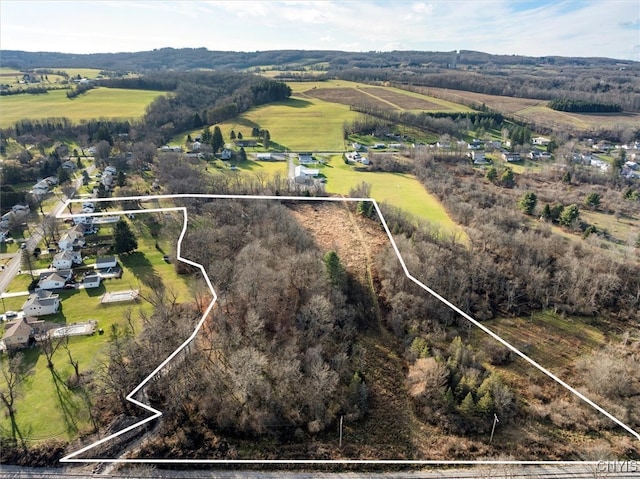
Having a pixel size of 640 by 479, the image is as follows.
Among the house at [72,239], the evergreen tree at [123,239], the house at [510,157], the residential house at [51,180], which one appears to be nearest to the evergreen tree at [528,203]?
the house at [510,157]

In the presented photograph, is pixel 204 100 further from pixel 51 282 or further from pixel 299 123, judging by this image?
pixel 51 282

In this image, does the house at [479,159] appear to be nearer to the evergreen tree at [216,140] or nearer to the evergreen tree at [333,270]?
the evergreen tree at [216,140]

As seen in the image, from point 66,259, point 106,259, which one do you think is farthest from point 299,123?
point 66,259

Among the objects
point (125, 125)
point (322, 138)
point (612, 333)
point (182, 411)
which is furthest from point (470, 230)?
point (125, 125)

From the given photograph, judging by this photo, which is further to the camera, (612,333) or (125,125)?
(125,125)

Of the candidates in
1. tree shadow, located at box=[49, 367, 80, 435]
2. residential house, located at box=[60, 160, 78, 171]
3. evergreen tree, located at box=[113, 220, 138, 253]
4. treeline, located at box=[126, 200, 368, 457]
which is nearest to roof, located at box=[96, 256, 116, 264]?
evergreen tree, located at box=[113, 220, 138, 253]

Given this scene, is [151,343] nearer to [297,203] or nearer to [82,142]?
[297,203]
